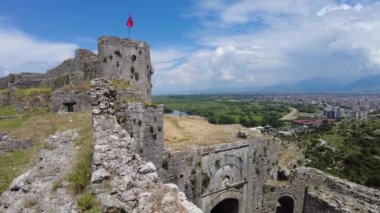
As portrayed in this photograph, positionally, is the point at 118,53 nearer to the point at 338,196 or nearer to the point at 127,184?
the point at 338,196

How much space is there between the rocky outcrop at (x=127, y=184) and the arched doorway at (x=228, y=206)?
39.4ft

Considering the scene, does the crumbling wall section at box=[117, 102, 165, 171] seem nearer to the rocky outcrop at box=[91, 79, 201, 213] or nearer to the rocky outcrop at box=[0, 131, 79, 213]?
the rocky outcrop at box=[0, 131, 79, 213]

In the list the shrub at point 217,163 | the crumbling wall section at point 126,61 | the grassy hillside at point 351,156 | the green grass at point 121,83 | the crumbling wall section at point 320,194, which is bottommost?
the grassy hillside at point 351,156

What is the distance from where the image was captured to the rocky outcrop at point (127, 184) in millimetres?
4570

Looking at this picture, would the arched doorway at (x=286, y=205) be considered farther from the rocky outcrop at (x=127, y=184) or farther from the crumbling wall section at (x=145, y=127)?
the rocky outcrop at (x=127, y=184)

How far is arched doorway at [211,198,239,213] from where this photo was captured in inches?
695

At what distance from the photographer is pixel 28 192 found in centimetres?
596

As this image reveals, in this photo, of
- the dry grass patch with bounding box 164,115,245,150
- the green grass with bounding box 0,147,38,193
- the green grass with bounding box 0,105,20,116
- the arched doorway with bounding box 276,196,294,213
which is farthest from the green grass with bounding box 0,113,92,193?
the arched doorway with bounding box 276,196,294,213

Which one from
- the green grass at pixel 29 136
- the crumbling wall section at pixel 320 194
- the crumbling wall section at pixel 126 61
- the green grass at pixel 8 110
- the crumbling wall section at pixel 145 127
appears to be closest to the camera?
the green grass at pixel 29 136

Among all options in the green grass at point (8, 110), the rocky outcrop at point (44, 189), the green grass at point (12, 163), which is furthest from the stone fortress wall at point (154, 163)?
the green grass at point (8, 110)

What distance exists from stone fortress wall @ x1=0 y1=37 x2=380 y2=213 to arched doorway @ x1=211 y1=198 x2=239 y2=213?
0.19 ft

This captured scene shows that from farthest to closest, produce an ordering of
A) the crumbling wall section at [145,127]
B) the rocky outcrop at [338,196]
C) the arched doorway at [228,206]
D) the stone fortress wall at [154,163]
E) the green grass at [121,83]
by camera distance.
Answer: the green grass at [121,83] < the arched doorway at [228,206] < the rocky outcrop at [338,196] < the crumbling wall section at [145,127] < the stone fortress wall at [154,163]

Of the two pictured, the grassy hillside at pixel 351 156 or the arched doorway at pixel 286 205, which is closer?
the arched doorway at pixel 286 205

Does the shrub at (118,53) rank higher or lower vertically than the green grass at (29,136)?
higher
